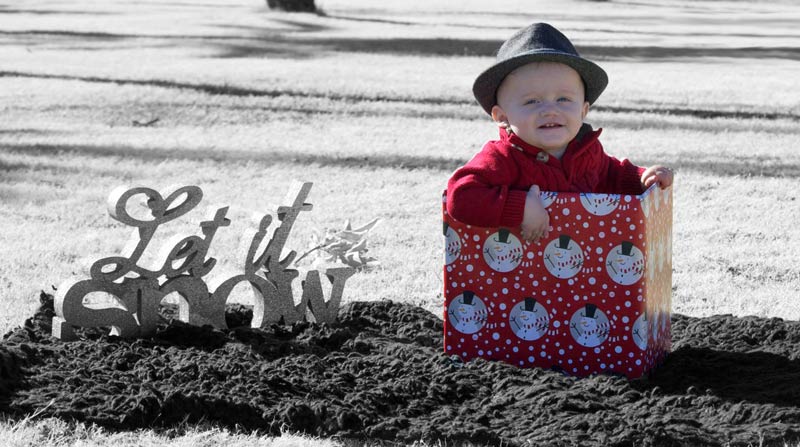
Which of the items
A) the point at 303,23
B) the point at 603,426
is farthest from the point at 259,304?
the point at 303,23

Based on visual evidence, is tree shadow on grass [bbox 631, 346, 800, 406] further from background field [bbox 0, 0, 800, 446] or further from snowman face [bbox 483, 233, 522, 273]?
background field [bbox 0, 0, 800, 446]

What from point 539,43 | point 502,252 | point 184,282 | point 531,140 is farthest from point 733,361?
point 184,282

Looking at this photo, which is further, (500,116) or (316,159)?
(316,159)

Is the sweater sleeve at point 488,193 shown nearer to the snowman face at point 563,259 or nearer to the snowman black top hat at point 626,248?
the snowman face at point 563,259

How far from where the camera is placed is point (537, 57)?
3.89 metres

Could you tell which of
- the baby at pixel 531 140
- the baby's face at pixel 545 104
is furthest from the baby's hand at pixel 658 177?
the baby's face at pixel 545 104

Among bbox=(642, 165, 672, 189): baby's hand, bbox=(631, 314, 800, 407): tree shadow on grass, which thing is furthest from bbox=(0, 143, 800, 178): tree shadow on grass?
bbox=(642, 165, 672, 189): baby's hand

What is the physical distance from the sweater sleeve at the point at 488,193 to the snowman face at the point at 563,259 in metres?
0.15

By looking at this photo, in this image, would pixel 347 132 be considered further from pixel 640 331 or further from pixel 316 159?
pixel 640 331

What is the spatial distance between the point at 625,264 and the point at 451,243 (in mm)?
564

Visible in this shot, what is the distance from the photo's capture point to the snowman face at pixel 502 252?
12.8 feet

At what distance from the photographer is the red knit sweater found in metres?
3.81

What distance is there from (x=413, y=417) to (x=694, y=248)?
2.78 meters

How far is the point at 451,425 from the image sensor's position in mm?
3336
